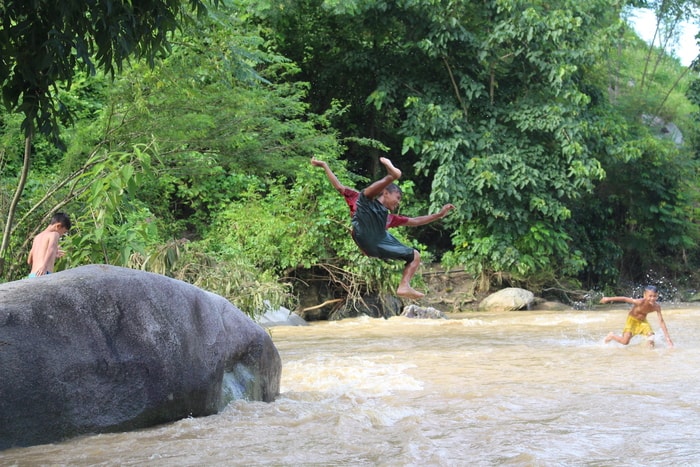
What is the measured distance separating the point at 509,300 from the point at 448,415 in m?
13.5

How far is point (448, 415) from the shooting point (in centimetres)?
755

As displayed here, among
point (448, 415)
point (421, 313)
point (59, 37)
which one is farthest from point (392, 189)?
point (421, 313)

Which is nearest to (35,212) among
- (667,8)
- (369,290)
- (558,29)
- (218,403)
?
(218,403)

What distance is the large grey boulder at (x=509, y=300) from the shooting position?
20.6 m

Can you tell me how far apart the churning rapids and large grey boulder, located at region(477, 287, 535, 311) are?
7.22 m

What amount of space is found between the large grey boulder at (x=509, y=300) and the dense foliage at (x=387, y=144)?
0.70 metres

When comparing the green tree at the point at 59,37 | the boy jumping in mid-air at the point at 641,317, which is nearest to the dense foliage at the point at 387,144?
the boy jumping in mid-air at the point at 641,317

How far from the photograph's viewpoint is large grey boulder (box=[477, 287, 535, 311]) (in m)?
20.6

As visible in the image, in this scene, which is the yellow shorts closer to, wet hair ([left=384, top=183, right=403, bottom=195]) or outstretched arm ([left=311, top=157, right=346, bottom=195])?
wet hair ([left=384, top=183, right=403, bottom=195])

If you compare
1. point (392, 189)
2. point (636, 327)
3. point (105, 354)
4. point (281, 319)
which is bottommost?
point (281, 319)

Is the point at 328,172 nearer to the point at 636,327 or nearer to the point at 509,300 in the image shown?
the point at 636,327

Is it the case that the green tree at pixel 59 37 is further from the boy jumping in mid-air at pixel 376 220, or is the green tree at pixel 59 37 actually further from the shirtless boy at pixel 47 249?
the shirtless boy at pixel 47 249

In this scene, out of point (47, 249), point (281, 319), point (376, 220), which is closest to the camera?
point (376, 220)

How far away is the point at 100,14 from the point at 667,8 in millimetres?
26965
